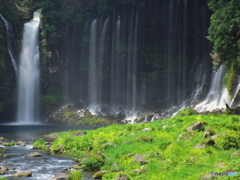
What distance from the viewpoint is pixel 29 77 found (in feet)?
181

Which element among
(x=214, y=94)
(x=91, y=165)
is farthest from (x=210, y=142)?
(x=214, y=94)

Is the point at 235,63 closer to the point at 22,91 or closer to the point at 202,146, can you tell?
the point at 202,146

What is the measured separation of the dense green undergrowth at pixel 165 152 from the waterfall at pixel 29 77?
35.0 metres

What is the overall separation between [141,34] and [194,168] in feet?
160

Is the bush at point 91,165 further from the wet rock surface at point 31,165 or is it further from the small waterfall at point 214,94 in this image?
the small waterfall at point 214,94

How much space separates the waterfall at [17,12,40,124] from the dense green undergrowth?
115 ft

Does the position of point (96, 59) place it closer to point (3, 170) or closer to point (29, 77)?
point (29, 77)

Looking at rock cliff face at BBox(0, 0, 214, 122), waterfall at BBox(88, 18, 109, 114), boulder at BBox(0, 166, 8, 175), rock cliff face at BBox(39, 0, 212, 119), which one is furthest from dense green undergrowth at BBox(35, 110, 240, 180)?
waterfall at BBox(88, 18, 109, 114)

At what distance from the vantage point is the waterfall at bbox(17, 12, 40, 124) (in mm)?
53844

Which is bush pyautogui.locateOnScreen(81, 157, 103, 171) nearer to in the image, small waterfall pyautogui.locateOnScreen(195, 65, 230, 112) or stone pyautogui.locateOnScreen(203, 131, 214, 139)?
stone pyautogui.locateOnScreen(203, 131, 214, 139)

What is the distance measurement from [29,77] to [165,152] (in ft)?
147

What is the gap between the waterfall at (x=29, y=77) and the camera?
53.8 meters


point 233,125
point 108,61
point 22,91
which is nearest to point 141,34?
point 108,61

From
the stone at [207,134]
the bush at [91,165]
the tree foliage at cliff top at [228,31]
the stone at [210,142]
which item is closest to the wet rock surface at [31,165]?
the bush at [91,165]
